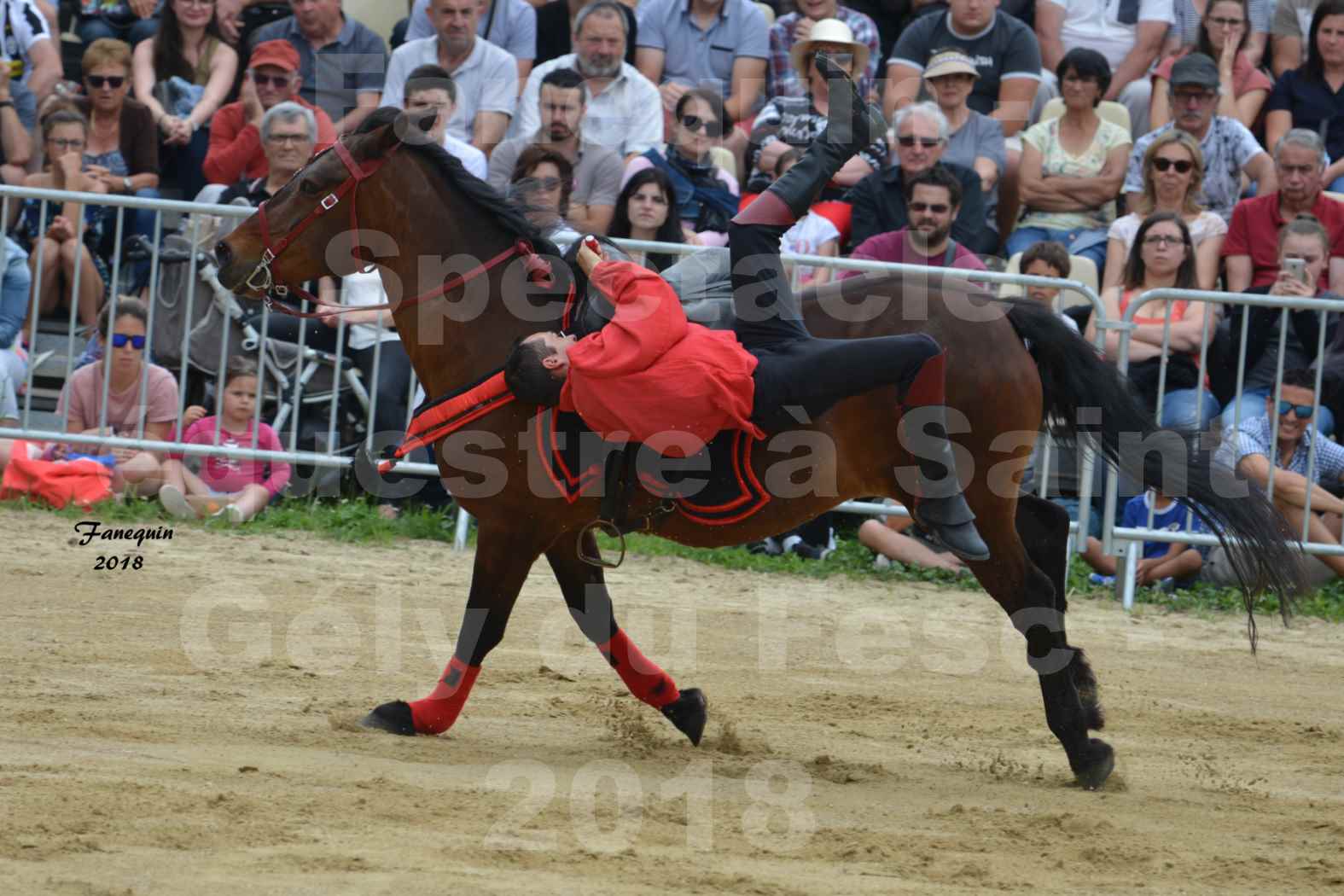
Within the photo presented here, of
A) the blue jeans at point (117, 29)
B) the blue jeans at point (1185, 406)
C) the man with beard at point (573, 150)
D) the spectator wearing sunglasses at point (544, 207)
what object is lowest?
the blue jeans at point (1185, 406)

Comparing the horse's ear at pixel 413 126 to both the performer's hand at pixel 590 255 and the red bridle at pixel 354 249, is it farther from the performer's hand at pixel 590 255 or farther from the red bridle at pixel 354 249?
the performer's hand at pixel 590 255

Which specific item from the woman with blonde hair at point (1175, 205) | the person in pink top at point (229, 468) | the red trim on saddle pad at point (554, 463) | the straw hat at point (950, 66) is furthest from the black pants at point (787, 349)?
the straw hat at point (950, 66)

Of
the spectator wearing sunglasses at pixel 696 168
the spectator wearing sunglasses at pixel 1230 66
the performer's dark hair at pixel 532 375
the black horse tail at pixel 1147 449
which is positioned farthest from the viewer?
the spectator wearing sunglasses at pixel 1230 66

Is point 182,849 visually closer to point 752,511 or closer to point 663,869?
point 663,869

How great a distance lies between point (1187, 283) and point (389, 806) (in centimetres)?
629

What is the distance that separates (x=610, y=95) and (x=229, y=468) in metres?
3.55

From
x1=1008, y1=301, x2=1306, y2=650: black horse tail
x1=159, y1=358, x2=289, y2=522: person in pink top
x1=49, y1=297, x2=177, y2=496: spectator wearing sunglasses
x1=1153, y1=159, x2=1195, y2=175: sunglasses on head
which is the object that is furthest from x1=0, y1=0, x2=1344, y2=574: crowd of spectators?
x1=1008, y1=301, x2=1306, y2=650: black horse tail

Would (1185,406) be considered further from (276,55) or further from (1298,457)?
(276,55)

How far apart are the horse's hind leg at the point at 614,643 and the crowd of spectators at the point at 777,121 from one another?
3.24m

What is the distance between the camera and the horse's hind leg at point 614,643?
5.75 m

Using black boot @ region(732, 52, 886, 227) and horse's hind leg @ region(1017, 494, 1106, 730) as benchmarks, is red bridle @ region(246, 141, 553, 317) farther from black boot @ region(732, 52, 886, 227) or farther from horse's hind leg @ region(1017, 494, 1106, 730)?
horse's hind leg @ region(1017, 494, 1106, 730)

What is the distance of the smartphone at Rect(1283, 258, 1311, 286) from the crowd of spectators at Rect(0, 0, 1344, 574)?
2cm

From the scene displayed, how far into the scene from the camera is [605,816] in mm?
4617

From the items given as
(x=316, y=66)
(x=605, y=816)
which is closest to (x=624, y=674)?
(x=605, y=816)
